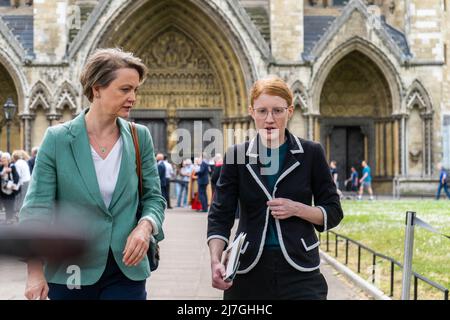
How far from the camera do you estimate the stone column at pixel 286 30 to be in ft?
80.1

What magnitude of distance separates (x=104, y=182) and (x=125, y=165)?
12 cm

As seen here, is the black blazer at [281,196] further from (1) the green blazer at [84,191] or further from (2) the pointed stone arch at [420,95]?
(2) the pointed stone arch at [420,95]

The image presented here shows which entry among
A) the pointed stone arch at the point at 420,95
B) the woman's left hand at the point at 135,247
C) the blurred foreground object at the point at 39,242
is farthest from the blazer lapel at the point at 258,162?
the pointed stone arch at the point at 420,95

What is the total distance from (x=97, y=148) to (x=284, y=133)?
2.97ft

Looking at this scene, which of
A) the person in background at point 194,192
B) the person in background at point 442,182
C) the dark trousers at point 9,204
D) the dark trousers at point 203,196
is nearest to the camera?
the dark trousers at point 9,204

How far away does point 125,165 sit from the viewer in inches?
118

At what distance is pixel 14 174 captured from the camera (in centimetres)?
1372

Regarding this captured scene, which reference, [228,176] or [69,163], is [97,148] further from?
[228,176]

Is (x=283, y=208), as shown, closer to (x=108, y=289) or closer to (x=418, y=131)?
(x=108, y=289)

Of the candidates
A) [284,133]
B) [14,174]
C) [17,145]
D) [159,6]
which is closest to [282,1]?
[159,6]

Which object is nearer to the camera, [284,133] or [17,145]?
[284,133]

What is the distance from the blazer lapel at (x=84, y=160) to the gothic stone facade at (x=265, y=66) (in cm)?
2103

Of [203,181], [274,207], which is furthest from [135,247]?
[203,181]
